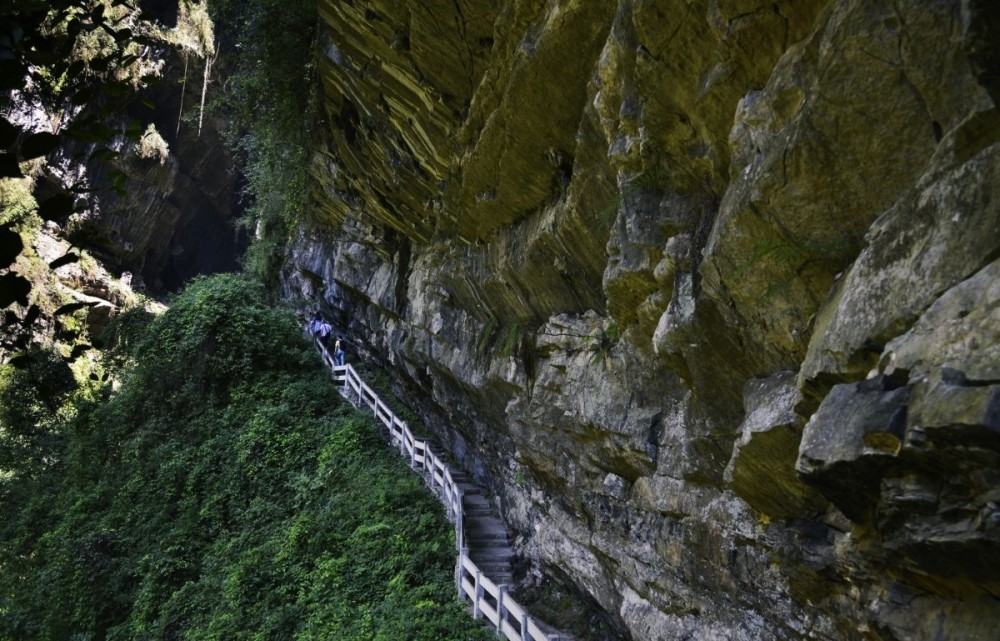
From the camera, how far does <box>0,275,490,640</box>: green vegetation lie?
10.8 m

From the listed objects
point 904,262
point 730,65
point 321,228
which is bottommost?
point 904,262

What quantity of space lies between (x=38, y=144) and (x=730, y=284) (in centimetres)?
433

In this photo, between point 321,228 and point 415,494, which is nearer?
point 415,494

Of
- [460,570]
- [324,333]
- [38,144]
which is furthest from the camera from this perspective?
[324,333]

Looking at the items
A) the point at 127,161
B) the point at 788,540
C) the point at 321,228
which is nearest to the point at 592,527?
the point at 788,540

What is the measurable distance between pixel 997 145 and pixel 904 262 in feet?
2.29

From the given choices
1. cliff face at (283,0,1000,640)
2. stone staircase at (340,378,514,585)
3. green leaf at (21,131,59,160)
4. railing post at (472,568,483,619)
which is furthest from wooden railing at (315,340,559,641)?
green leaf at (21,131,59,160)

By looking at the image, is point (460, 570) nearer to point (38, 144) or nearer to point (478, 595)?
point (478, 595)

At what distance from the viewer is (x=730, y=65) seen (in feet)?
15.5

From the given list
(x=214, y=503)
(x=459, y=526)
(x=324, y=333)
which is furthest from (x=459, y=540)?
(x=324, y=333)

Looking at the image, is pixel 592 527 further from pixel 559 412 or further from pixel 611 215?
pixel 611 215

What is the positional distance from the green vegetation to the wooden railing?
319mm

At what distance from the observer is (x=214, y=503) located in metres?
14.1

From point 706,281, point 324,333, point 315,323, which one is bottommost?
point 706,281
